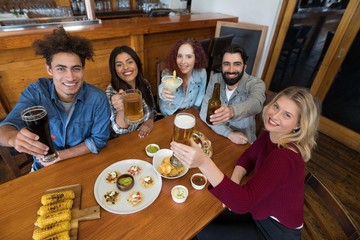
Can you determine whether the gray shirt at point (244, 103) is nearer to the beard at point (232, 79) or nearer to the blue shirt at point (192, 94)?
the beard at point (232, 79)

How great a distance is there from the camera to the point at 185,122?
1.16m

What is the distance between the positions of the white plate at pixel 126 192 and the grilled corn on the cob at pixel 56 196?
0.12 m

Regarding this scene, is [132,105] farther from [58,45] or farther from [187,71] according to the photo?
[187,71]

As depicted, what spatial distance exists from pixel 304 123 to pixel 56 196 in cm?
136

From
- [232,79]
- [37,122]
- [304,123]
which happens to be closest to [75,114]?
[37,122]

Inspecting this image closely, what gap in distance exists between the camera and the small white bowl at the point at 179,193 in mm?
1103

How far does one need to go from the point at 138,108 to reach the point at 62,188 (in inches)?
25.2

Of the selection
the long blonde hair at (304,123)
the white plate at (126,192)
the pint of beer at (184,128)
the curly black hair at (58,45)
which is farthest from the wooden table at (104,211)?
the curly black hair at (58,45)

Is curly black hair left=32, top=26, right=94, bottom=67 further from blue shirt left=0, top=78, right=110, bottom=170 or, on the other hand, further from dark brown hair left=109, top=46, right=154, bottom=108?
dark brown hair left=109, top=46, right=154, bottom=108

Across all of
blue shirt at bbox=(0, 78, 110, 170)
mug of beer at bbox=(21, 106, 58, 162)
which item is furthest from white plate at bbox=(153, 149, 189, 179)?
mug of beer at bbox=(21, 106, 58, 162)

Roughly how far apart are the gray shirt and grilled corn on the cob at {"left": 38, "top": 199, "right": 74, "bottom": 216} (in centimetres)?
111

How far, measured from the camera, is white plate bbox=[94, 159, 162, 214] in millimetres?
1065

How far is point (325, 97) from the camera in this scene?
10.7 feet

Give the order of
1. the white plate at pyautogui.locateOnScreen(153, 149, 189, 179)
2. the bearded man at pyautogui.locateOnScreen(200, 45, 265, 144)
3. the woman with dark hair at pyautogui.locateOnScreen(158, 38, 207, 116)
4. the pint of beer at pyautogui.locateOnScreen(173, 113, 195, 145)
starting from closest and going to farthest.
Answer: the pint of beer at pyautogui.locateOnScreen(173, 113, 195, 145) < the white plate at pyautogui.locateOnScreen(153, 149, 189, 179) < the bearded man at pyautogui.locateOnScreen(200, 45, 265, 144) < the woman with dark hair at pyautogui.locateOnScreen(158, 38, 207, 116)
